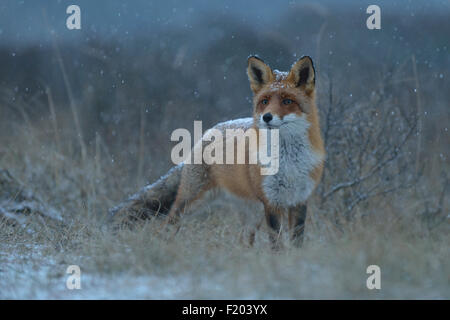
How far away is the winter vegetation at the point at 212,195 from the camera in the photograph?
2801 mm

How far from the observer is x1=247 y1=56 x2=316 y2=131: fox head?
347 cm

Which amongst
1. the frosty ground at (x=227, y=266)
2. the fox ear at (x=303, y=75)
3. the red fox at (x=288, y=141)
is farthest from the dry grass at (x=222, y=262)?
the fox ear at (x=303, y=75)

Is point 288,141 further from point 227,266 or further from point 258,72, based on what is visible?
point 227,266

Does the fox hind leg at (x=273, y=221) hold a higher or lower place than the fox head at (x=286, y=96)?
lower

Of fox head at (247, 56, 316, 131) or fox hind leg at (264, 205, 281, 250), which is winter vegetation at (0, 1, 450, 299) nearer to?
fox hind leg at (264, 205, 281, 250)

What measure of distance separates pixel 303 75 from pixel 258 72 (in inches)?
14.9

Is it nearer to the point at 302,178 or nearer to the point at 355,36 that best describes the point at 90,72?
the point at 355,36

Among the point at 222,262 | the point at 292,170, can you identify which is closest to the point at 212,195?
the point at 292,170

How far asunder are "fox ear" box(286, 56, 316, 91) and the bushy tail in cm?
149

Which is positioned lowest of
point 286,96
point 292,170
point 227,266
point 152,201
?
point 227,266

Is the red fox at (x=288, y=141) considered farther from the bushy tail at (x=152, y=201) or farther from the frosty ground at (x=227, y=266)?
the bushy tail at (x=152, y=201)

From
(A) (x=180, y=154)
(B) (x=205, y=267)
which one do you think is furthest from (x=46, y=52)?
(B) (x=205, y=267)

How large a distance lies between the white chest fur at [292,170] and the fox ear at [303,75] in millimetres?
313

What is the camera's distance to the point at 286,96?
3.58 m
